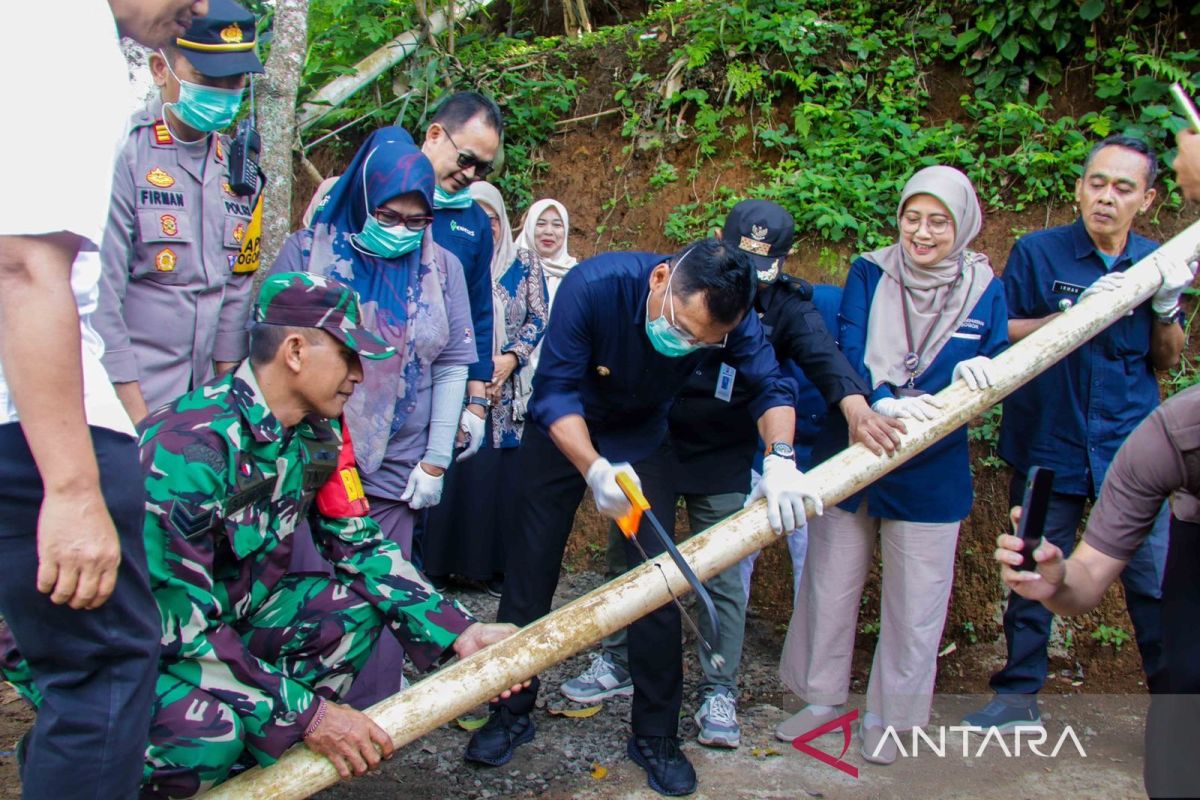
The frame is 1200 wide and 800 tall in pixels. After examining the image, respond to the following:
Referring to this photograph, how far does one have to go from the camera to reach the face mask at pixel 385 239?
3352mm

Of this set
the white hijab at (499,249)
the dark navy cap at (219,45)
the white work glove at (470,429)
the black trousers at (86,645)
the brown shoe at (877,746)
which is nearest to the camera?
the black trousers at (86,645)

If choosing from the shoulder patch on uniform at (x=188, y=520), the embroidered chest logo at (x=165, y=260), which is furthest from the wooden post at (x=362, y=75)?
the shoulder patch on uniform at (x=188, y=520)

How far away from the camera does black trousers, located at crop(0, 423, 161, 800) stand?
1.86 m

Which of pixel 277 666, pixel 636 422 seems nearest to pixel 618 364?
pixel 636 422

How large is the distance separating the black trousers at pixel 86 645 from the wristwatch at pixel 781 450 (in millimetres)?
1967

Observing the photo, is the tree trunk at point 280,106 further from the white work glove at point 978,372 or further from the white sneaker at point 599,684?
the white work glove at point 978,372

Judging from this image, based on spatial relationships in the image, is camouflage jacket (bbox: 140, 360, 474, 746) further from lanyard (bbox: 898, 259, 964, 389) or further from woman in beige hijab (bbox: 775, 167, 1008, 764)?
lanyard (bbox: 898, 259, 964, 389)

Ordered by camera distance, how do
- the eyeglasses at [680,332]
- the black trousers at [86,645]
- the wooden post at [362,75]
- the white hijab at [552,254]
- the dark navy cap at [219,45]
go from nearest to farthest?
the black trousers at [86,645] → the dark navy cap at [219,45] → the eyeglasses at [680,332] → the white hijab at [552,254] → the wooden post at [362,75]

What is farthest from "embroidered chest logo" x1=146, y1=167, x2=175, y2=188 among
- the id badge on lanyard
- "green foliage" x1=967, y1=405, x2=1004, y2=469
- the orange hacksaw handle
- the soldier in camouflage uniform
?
"green foliage" x1=967, y1=405, x2=1004, y2=469

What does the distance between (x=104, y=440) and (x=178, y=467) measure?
50cm

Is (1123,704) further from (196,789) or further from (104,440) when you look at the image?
(104,440)

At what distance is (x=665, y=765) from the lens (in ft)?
10.9

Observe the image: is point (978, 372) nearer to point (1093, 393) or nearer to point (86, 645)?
point (1093, 393)

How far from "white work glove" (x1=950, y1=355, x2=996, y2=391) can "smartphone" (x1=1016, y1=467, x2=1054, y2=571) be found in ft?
4.20
